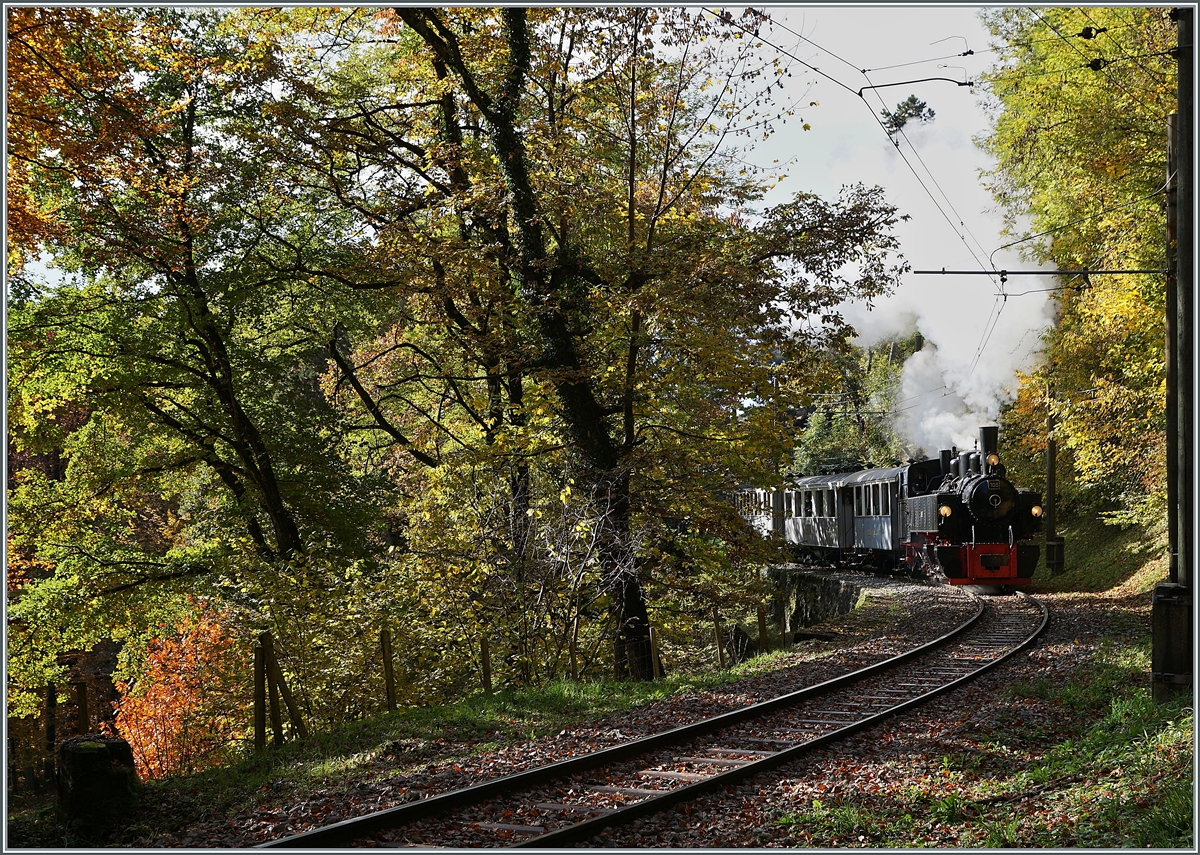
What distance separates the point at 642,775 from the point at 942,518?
16491 mm

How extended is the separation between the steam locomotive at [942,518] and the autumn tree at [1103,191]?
1.99 metres

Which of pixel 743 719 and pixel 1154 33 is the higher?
pixel 1154 33

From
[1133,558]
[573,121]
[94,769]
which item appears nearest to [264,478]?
[573,121]

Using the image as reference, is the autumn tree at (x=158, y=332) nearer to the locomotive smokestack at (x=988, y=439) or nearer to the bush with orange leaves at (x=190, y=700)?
the bush with orange leaves at (x=190, y=700)

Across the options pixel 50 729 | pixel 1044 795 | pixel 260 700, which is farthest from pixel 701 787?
pixel 50 729

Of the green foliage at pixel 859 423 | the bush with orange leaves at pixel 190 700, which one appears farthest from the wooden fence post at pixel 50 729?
the green foliage at pixel 859 423

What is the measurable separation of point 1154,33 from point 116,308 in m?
19.6

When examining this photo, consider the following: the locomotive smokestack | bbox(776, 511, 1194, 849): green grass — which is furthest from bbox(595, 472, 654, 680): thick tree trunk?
the locomotive smokestack

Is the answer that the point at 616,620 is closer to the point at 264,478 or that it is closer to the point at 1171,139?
the point at 264,478

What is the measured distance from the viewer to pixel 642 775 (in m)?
7.00

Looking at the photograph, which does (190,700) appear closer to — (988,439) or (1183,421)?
(988,439)

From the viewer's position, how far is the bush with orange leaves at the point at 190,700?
15.3 metres

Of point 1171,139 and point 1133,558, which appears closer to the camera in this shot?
point 1171,139

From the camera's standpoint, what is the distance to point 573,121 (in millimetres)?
13758
